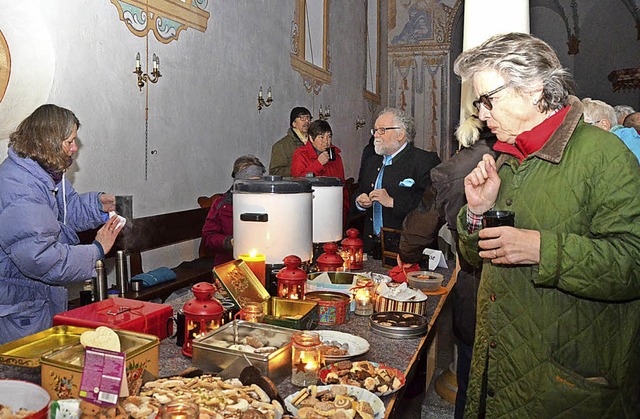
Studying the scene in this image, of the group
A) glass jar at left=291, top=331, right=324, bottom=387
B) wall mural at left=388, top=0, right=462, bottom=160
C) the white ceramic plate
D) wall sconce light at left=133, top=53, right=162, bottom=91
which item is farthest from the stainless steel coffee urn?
wall mural at left=388, top=0, right=462, bottom=160

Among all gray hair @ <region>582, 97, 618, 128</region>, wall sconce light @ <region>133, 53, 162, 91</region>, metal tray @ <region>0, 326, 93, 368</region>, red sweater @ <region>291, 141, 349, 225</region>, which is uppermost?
wall sconce light @ <region>133, 53, 162, 91</region>

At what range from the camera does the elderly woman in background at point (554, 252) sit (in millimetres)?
1601

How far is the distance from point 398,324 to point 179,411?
126 cm

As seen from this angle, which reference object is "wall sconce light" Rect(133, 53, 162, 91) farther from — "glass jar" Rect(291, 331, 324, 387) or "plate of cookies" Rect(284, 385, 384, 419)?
"plate of cookies" Rect(284, 385, 384, 419)

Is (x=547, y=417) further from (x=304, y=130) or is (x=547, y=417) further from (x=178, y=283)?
(x=304, y=130)

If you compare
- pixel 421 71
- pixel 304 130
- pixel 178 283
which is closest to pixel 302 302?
pixel 178 283

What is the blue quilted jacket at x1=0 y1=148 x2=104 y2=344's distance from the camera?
8.61 ft

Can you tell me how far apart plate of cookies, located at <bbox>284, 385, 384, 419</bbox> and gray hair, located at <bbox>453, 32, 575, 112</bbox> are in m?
1.03

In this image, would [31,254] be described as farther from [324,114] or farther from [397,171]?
[324,114]

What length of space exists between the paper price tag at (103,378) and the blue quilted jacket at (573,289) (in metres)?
1.14

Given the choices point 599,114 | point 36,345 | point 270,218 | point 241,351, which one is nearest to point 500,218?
point 241,351

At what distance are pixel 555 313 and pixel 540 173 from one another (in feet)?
1.36

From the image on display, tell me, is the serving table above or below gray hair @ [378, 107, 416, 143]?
below

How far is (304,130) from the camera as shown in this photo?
6719 mm
